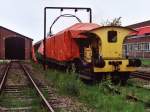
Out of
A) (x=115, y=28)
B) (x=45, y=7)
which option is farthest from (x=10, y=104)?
(x=45, y=7)

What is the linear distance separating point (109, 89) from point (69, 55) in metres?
5.97

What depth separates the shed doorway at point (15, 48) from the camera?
74.1m

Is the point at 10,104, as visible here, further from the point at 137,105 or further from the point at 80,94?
the point at 137,105

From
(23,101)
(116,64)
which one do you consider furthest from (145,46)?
(23,101)

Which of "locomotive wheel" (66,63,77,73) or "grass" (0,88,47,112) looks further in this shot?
"locomotive wheel" (66,63,77,73)

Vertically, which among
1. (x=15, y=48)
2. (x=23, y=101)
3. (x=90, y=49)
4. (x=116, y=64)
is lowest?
(x=23, y=101)

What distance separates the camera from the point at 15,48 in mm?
74625

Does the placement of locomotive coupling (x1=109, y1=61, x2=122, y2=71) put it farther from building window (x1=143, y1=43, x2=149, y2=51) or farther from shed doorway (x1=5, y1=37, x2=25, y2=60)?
shed doorway (x1=5, y1=37, x2=25, y2=60)

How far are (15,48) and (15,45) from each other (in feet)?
1.81

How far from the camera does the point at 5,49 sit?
243 ft

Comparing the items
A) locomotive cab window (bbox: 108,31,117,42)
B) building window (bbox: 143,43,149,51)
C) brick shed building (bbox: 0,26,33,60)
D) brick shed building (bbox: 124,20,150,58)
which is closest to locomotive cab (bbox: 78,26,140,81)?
locomotive cab window (bbox: 108,31,117,42)

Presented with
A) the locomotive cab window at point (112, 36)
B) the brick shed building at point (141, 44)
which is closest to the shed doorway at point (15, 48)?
the brick shed building at point (141, 44)

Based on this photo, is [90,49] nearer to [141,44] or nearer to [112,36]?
[112,36]

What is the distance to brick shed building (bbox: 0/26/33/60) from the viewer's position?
6977 cm
